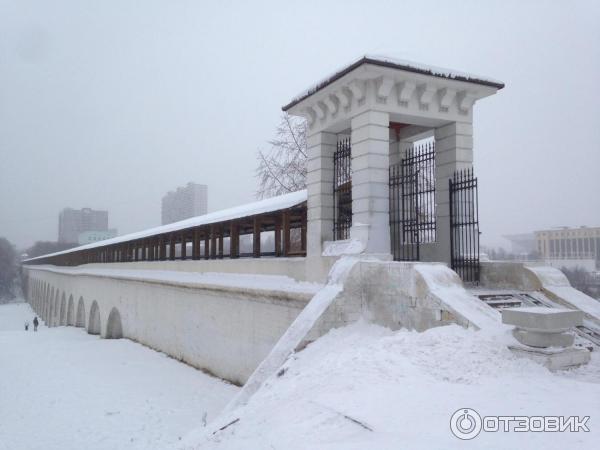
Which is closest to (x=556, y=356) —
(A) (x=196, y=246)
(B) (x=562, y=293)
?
(B) (x=562, y=293)

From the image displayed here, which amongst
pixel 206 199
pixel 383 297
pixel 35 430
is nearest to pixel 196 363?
pixel 35 430

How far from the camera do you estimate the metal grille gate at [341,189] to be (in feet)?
33.6

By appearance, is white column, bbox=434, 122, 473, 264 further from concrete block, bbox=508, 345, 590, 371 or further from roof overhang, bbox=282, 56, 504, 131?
concrete block, bbox=508, 345, 590, 371

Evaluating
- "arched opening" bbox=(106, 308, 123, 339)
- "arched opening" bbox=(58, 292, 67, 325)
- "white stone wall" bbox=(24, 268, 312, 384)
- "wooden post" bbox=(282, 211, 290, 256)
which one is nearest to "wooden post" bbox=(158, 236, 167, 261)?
"white stone wall" bbox=(24, 268, 312, 384)

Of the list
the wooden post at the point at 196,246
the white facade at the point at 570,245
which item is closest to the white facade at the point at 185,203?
the white facade at the point at 570,245

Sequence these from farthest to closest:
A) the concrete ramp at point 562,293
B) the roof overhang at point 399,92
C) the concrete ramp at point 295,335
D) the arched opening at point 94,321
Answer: the arched opening at point 94,321 → the roof overhang at point 399,92 → the concrete ramp at point 562,293 → the concrete ramp at point 295,335

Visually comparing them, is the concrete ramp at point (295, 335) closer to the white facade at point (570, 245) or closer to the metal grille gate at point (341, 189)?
the metal grille gate at point (341, 189)

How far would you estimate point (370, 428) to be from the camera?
3.89 metres

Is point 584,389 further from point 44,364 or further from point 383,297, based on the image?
point 44,364

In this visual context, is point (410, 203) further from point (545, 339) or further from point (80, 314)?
point (80, 314)

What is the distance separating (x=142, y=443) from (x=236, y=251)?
6407 millimetres

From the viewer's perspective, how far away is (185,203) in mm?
116250

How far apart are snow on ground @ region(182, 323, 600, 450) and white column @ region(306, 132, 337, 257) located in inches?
164

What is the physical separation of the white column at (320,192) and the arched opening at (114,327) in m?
16.8
